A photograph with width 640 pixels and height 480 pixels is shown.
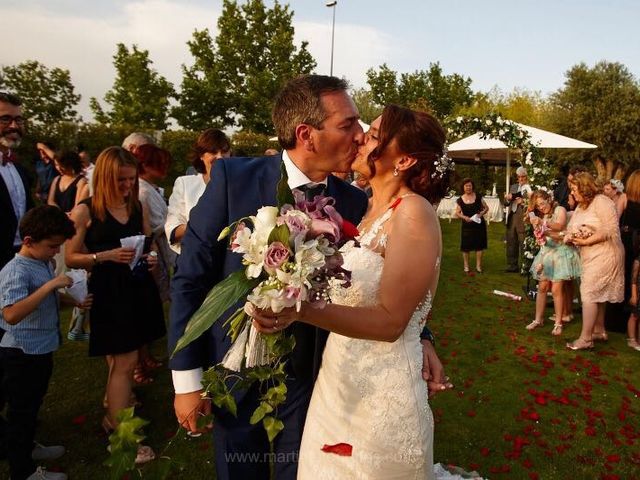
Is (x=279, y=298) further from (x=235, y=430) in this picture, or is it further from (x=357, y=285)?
(x=235, y=430)

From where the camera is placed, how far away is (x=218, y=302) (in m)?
1.50

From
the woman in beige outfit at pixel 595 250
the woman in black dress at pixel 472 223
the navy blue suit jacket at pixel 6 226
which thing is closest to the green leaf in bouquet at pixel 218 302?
the navy blue suit jacket at pixel 6 226

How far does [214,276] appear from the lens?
2.22m

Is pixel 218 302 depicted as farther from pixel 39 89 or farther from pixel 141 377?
pixel 39 89

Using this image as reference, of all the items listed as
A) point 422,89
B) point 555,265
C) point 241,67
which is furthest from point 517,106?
point 555,265

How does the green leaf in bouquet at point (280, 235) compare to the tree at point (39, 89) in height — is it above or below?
below

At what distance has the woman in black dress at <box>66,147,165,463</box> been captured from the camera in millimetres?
3947

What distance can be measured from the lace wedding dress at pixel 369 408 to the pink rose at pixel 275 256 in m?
0.76

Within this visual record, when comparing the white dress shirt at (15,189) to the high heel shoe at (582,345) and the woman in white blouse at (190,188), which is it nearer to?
the woman in white blouse at (190,188)

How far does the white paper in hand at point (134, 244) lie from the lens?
13.4 feet

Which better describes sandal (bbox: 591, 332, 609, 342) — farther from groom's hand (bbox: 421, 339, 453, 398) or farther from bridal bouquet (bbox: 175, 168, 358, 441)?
bridal bouquet (bbox: 175, 168, 358, 441)

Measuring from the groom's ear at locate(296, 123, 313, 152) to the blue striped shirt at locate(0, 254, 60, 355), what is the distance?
2549 millimetres

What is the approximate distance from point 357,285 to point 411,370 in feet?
1.55

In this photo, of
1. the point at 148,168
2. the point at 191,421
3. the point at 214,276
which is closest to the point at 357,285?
the point at 214,276
